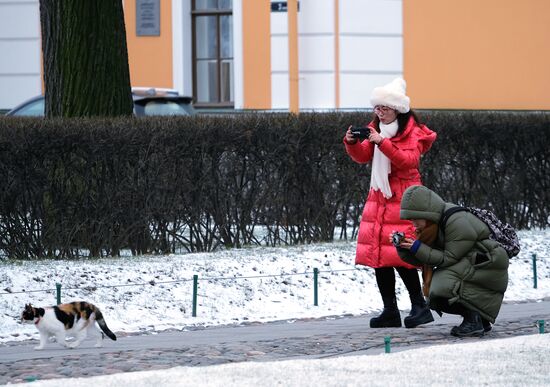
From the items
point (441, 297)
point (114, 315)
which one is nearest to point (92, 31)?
point (114, 315)

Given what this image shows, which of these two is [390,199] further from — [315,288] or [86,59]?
[86,59]

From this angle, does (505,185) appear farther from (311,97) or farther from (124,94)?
(311,97)

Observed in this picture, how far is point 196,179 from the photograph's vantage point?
49.0 feet

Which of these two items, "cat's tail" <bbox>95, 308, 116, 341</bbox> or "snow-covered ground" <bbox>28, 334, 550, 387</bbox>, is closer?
"snow-covered ground" <bbox>28, 334, 550, 387</bbox>

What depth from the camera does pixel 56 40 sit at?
52.6ft

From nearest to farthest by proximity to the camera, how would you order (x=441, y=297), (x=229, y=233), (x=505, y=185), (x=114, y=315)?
(x=441, y=297), (x=114, y=315), (x=229, y=233), (x=505, y=185)

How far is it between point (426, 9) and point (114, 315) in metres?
Result: 13.8

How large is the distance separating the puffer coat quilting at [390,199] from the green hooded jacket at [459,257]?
1.28ft

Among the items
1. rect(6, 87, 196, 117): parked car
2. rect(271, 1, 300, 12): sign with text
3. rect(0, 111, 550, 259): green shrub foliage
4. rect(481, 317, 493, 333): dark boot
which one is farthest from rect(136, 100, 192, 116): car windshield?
rect(481, 317, 493, 333): dark boot

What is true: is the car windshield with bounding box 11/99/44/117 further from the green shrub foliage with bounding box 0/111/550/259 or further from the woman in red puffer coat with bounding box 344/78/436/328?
the woman in red puffer coat with bounding box 344/78/436/328

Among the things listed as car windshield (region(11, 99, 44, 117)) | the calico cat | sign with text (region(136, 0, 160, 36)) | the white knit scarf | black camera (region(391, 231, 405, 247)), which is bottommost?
the calico cat

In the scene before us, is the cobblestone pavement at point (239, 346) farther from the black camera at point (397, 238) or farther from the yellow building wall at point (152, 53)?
the yellow building wall at point (152, 53)

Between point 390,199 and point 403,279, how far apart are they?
23.1 inches

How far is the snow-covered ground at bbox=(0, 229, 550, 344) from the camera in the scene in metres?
12.6
